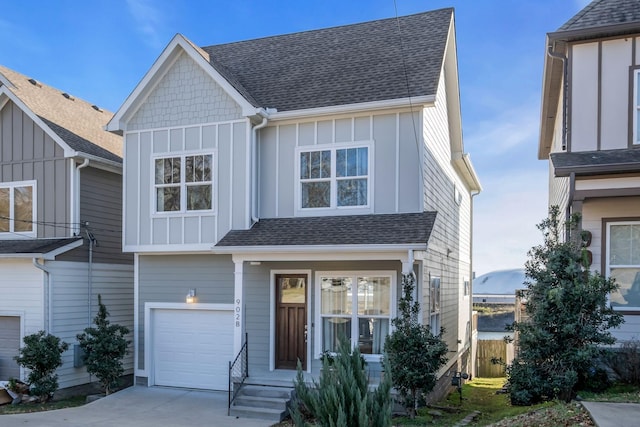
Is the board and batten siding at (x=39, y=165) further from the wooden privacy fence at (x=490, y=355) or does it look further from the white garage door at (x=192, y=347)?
the wooden privacy fence at (x=490, y=355)

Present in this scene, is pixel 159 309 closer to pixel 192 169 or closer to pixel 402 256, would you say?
pixel 192 169

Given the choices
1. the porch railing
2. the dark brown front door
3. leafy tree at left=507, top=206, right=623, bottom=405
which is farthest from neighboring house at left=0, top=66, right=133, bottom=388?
leafy tree at left=507, top=206, right=623, bottom=405

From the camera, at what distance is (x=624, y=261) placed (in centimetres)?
918

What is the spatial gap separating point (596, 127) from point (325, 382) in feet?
23.9

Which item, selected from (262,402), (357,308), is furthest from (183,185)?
(262,402)

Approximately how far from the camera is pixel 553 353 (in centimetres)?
843

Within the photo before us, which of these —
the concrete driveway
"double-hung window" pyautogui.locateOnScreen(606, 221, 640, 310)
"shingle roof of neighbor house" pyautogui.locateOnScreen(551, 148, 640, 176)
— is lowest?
the concrete driveway

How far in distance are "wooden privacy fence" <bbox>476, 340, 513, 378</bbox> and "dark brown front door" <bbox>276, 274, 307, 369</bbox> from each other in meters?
10.9

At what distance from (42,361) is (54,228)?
3388 mm

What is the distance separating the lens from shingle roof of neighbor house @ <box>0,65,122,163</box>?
13.1 meters

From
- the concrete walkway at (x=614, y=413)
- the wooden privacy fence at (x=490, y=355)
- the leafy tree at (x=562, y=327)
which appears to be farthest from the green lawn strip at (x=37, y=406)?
the wooden privacy fence at (x=490, y=355)

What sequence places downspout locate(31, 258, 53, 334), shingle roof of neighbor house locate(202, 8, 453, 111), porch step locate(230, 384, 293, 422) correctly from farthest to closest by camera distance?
downspout locate(31, 258, 53, 334) < shingle roof of neighbor house locate(202, 8, 453, 111) < porch step locate(230, 384, 293, 422)

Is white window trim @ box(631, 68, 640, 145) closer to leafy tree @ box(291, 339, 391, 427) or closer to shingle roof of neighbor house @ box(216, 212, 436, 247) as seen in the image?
shingle roof of neighbor house @ box(216, 212, 436, 247)

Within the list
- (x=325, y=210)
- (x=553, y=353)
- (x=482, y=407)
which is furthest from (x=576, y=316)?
(x=325, y=210)
